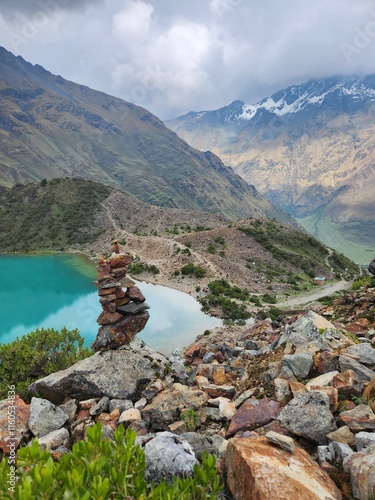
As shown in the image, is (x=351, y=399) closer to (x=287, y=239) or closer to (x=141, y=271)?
(x=141, y=271)

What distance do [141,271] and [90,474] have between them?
216ft

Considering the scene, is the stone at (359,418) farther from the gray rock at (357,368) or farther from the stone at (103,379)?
the stone at (103,379)

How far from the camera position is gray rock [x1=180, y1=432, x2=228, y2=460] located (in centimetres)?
775

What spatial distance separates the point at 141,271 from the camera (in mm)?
69438

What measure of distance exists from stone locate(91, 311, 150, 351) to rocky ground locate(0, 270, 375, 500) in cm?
38

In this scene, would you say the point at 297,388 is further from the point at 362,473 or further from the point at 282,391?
the point at 362,473

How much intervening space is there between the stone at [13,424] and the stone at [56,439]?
921mm

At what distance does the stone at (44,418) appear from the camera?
10.8m

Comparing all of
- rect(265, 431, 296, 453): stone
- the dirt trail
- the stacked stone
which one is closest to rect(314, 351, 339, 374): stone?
rect(265, 431, 296, 453): stone

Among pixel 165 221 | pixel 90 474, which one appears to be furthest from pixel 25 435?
pixel 165 221

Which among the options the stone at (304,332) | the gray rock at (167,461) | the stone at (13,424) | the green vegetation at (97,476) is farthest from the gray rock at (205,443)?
the stone at (304,332)

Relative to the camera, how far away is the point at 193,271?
2574 inches

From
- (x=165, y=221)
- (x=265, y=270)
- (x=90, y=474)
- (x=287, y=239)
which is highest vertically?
(x=165, y=221)

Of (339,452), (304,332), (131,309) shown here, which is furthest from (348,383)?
(131,309)
